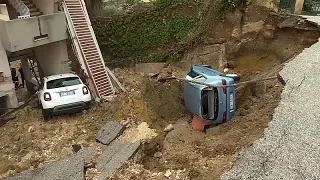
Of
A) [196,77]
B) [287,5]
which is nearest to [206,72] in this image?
[196,77]

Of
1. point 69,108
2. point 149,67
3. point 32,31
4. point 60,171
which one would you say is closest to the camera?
point 60,171

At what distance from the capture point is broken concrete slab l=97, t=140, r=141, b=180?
864 cm

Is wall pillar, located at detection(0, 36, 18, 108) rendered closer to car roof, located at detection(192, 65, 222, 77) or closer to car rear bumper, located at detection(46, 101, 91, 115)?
car rear bumper, located at detection(46, 101, 91, 115)

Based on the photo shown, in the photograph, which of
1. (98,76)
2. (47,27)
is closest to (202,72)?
(98,76)

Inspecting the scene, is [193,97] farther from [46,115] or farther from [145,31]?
[145,31]

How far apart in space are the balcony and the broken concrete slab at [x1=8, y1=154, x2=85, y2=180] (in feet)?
19.2

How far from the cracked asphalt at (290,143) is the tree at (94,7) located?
41.4 ft

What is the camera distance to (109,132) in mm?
10539

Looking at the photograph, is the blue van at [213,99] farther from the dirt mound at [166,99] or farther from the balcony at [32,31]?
the balcony at [32,31]

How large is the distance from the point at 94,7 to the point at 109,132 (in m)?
11.0

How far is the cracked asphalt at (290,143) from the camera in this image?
6871 mm

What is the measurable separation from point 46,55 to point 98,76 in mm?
3669

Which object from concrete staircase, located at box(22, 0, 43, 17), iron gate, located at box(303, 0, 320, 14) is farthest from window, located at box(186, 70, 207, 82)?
iron gate, located at box(303, 0, 320, 14)

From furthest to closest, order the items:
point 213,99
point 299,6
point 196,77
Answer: point 299,6, point 196,77, point 213,99
